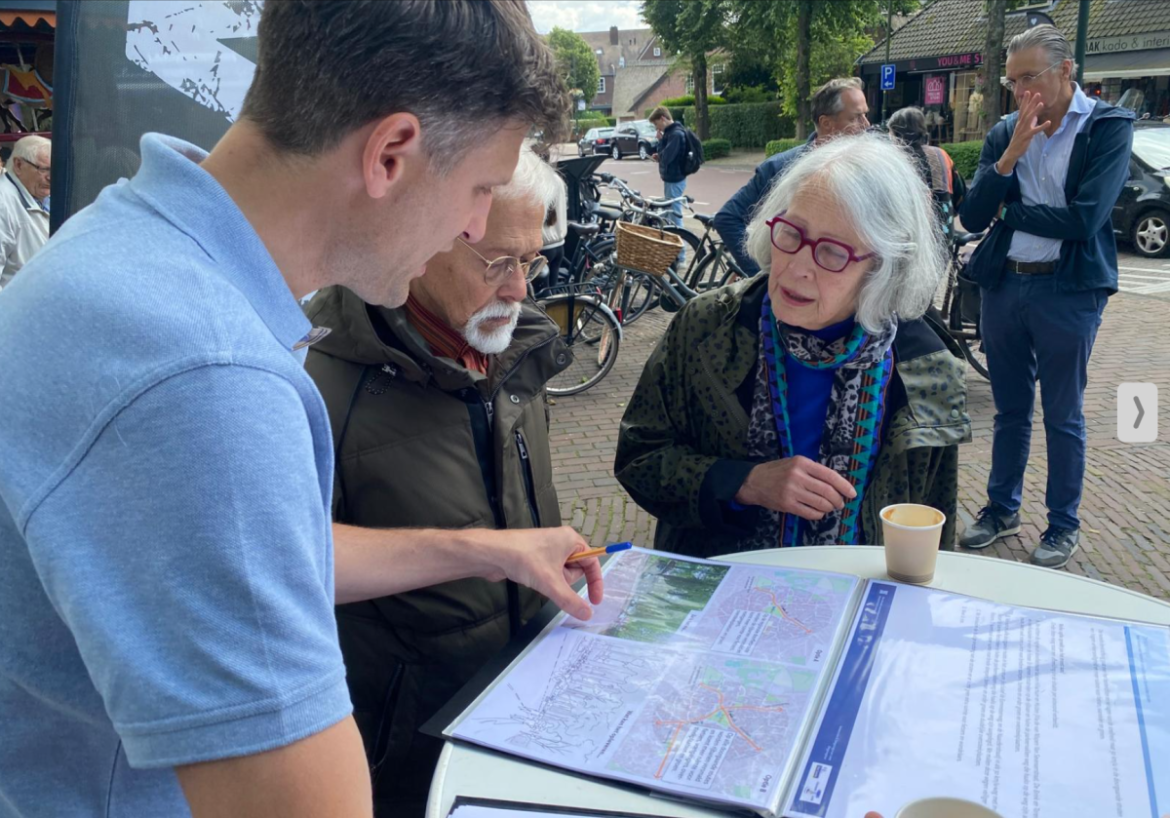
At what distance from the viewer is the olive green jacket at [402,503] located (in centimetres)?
173

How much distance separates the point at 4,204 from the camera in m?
5.33

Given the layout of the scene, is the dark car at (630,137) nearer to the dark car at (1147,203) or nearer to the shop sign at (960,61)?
the shop sign at (960,61)

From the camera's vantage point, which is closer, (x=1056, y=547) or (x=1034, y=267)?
(x=1034, y=267)

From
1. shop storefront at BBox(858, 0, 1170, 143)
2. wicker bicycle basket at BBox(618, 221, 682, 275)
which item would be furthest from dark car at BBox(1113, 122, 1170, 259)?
shop storefront at BBox(858, 0, 1170, 143)

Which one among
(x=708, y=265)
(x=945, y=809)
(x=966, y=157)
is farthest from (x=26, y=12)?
(x=966, y=157)

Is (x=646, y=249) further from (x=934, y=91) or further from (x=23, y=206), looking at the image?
(x=934, y=91)

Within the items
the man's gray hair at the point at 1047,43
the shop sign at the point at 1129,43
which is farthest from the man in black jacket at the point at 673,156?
the shop sign at the point at 1129,43

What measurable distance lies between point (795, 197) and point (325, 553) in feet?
5.85

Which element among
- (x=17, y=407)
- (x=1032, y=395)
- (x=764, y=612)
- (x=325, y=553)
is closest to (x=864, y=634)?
(x=764, y=612)

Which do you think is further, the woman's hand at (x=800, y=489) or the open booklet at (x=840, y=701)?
the woman's hand at (x=800, y=489)

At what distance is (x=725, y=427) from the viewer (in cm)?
229

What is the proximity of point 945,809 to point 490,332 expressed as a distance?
1242 millimetres

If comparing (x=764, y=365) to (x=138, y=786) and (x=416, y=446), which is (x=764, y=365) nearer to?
(x=416, y=446)

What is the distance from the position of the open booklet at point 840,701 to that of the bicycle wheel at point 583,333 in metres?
5.09
